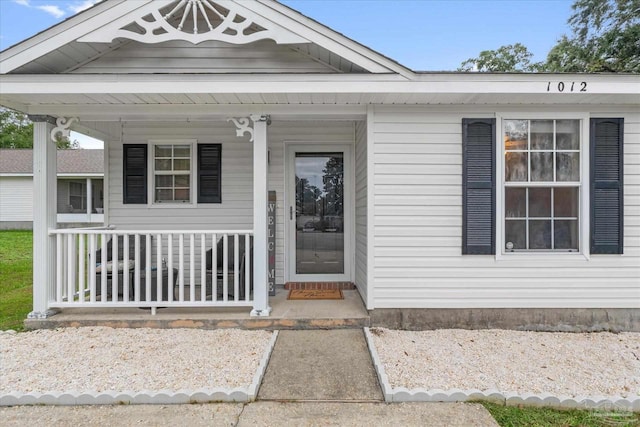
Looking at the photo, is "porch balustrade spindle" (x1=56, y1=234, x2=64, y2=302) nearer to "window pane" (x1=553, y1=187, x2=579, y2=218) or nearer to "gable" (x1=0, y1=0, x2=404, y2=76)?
"gable" (x1=0, y1=0, x2=404, y2=76)

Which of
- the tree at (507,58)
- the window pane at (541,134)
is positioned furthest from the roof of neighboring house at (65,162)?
the tree at (507,58)

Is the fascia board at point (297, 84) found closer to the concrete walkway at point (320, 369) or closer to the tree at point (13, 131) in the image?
the concrete walkway at point (320, 369)

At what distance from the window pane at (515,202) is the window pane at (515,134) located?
0.50m

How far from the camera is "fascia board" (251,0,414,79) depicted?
12.5 feet

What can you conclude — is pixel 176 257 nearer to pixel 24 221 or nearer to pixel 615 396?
pixel 615 396

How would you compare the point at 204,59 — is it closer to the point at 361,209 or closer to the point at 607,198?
the point at 361,209

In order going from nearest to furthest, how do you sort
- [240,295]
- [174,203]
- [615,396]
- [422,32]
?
[615,396] < [240,295] < [174,203] < [422,32]

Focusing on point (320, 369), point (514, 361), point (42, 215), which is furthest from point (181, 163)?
point (514, 361)

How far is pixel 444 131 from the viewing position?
4195 mm

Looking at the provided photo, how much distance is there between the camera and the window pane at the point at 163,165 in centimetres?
575

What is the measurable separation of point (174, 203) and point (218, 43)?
2.57 metres

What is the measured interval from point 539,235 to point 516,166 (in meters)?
0.86

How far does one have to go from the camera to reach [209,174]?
18.7 ft

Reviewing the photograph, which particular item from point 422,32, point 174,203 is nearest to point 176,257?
point 174,203
